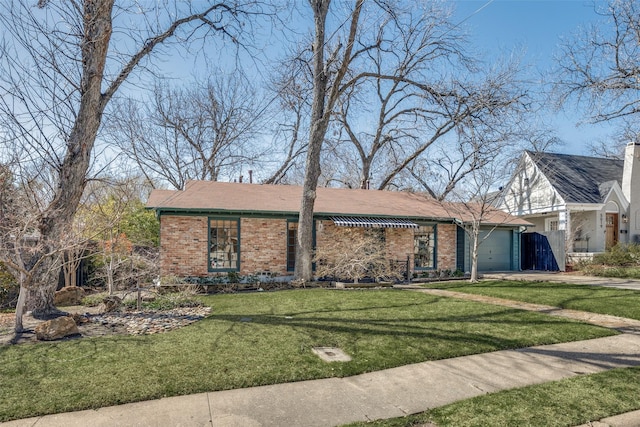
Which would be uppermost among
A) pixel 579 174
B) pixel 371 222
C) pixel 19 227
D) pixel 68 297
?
pixel 579 174

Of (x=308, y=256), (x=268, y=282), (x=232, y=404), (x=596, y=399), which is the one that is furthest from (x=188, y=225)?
(x=596, y=399)

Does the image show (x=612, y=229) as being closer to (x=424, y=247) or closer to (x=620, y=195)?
(x=620, y=195)

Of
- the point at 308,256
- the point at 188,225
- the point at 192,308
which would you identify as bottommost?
the point at 192,308

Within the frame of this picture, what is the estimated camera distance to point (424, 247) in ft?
54.5

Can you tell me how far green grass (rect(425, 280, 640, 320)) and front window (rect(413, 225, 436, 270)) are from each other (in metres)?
2.17

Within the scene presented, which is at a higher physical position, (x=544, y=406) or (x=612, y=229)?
(x=612, y=229)

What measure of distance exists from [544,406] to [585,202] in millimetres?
20273

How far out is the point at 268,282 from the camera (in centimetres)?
1329

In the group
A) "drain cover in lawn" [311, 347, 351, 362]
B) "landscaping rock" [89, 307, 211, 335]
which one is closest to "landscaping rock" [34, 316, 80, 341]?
"landscaping rock" [89, 307, 211, 335]

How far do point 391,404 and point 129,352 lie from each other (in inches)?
144

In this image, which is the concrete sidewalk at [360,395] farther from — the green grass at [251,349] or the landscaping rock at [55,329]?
the landscaping rock at [55,329]

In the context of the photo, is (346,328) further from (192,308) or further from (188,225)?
(188,225)

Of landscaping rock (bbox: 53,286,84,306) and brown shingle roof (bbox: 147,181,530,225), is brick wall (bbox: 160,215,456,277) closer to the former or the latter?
brown shingle roof (bbox: 147,181,530,225)

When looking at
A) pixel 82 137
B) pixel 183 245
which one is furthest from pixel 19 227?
pixel 183 245
